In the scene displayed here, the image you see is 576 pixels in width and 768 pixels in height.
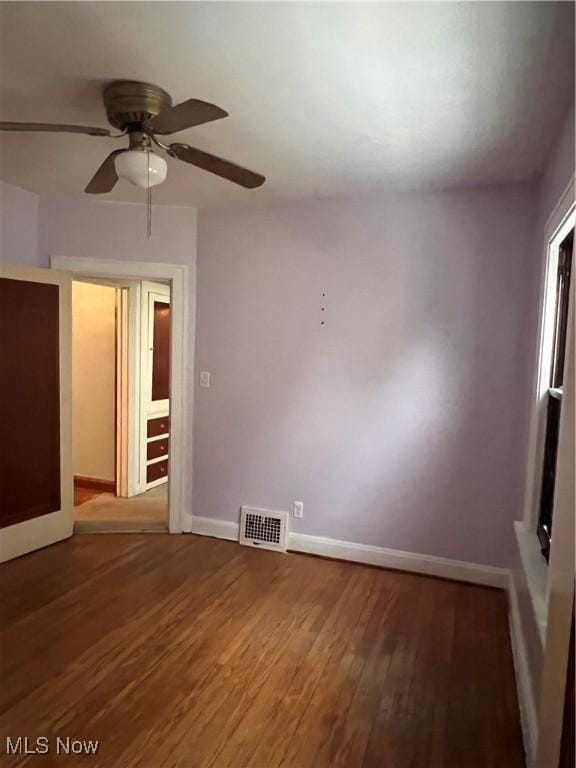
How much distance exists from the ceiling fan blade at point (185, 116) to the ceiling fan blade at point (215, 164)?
0.07 meters

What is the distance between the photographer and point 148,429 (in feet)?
16.2

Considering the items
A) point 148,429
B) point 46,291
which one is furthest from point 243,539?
point 46,291

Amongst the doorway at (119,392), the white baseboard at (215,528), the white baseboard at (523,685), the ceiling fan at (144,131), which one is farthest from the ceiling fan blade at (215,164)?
the doorway at (119,392)

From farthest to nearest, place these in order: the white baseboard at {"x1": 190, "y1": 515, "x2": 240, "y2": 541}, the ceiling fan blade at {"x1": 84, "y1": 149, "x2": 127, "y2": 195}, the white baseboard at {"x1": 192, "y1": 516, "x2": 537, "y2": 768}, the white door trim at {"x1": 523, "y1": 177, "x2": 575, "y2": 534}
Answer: the white baseboard at {"x1": 190, "y1": 515, "x2": 240, "y2": 541} < the white baseboard at {"x1": 192, "y1": 516, "x2": 537, "y2": 768} < the white door trim at {"x1": 523, "y1": 177, "x2": 575, "y2": 534} < the ceiling fan blade at {"x1": 84, "y1": 149, "x2": 127, "y2": 195}

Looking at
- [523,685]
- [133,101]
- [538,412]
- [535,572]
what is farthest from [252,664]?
[133,101]

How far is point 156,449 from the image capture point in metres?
5.16

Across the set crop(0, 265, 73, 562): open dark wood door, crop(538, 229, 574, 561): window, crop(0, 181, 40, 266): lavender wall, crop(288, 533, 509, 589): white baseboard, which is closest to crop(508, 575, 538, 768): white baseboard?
crop(288, 533, 509, 589): white baseboard

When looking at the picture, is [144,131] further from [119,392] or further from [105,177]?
[119,392]

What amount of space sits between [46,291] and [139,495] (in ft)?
7.49

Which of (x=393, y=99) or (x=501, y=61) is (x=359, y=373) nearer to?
(x=393, y=99)

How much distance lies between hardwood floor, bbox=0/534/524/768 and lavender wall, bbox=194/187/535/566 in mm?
482

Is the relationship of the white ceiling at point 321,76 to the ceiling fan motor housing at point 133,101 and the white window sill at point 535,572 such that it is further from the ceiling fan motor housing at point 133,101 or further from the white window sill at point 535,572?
the white window sill at point 535,572

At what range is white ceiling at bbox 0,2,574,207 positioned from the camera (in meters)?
1.49

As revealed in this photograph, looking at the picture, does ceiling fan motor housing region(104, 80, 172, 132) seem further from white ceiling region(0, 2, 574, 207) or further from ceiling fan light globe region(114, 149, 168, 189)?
ceiling fan light globe region(114, 149, 168, 189)
